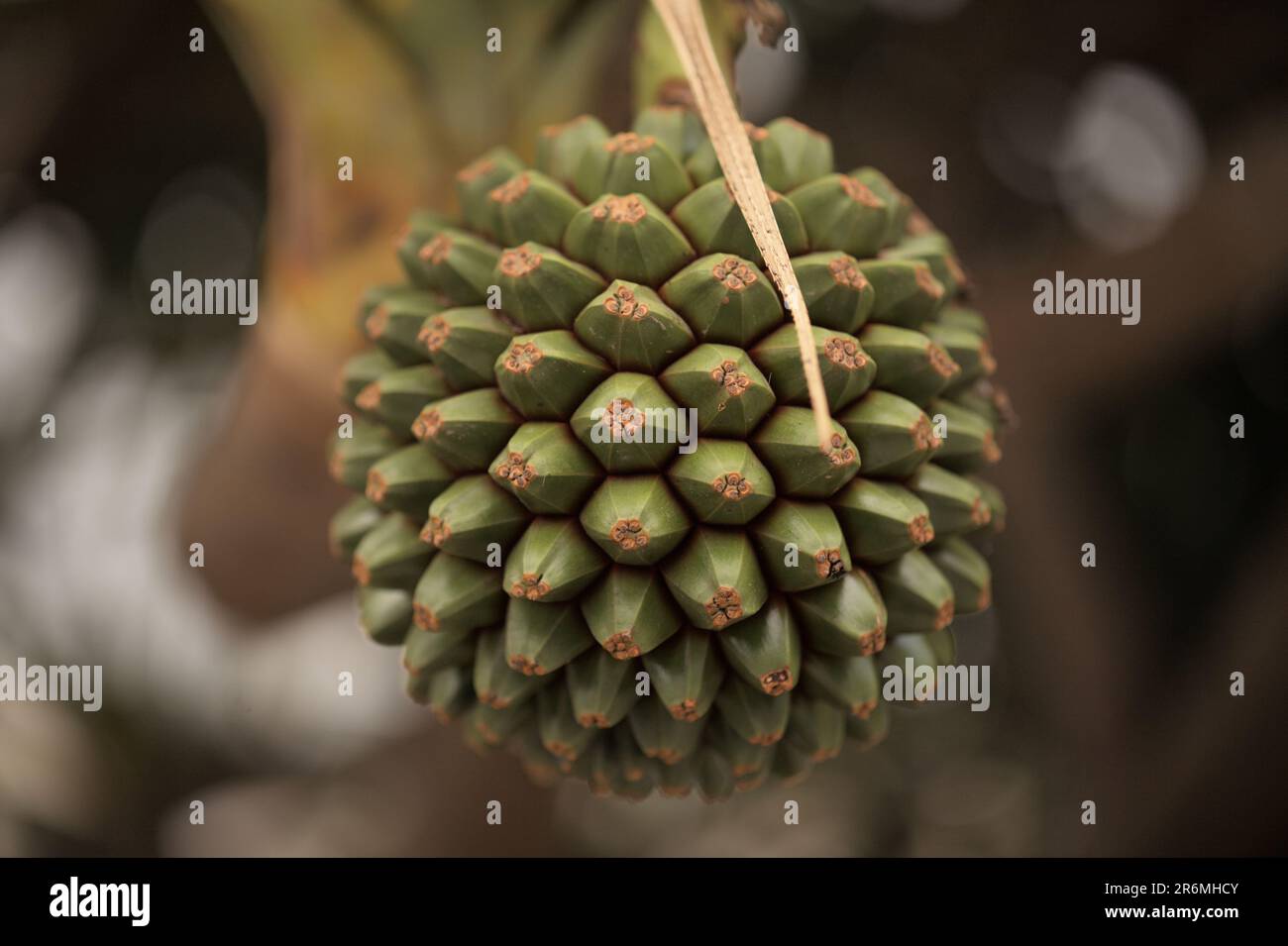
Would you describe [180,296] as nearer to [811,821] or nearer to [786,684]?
[786,684]

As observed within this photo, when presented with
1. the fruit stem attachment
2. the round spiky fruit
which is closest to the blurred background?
the round spiky fruit

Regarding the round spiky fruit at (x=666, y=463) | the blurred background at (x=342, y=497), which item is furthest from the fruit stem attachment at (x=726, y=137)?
the blurred background at (x=342, y=497)

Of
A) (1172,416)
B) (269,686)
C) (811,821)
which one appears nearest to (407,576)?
(269,686)

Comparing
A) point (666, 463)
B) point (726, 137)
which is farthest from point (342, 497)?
point (726, 137)

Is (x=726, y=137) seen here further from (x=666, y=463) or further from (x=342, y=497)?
(x=342, y=497)

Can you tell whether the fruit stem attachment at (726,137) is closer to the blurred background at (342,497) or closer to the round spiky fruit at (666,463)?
the round spiky fruit at (666,463)

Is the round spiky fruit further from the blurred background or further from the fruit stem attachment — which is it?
the blurred background
